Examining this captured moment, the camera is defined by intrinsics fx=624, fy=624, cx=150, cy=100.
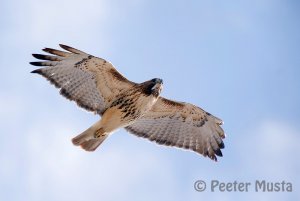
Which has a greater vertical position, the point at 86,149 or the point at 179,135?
the point at 179,135

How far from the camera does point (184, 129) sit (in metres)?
12.6

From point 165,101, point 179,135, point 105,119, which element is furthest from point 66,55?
point 179,135

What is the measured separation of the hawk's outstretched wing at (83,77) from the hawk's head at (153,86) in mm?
278

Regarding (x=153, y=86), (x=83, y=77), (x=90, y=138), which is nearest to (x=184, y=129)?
(x=153, y=86)

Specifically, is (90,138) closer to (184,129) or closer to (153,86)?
(153,86)

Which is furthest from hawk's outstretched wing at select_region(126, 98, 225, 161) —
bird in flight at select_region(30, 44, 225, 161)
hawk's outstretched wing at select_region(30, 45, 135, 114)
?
hawk's outstretched wing at select_region(30, 45, 135, 114)

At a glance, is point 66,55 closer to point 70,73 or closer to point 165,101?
point 70,73

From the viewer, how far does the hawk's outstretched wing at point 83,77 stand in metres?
11.3

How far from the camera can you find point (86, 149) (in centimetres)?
1144

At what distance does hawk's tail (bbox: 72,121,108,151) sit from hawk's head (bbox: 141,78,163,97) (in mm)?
1082

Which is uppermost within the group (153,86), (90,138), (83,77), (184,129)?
(83,77)

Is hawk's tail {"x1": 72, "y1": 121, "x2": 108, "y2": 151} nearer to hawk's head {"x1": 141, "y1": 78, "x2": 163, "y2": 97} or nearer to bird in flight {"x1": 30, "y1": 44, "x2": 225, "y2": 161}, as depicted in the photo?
bird in flight {"x1": 30, "y1": 44, "x2": 225, "y2": 161}

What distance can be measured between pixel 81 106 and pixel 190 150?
7.89 ft

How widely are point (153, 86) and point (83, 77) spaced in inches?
53.8
